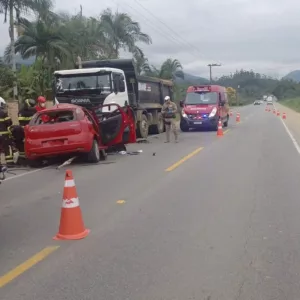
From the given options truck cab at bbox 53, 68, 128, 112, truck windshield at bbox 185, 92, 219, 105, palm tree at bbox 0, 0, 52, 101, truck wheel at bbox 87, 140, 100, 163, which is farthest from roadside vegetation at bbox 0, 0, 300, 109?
truck wheel at bbox 87, 140, 100, 163

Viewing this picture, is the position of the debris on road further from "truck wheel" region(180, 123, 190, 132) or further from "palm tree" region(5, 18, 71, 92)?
"palm tree" region(5, 18, 71, 92)

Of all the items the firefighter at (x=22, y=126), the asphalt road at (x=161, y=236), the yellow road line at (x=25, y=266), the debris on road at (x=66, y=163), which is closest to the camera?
the asphalt road at (x=161, y=236)

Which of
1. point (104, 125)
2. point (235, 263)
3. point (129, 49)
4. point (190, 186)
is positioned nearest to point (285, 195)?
point (190, 186)

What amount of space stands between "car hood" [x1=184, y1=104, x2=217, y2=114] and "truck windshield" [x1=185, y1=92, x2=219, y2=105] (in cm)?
46

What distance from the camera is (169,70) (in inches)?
2160

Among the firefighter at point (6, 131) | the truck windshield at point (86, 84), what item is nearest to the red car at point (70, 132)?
the firefighter at point (6, 131)

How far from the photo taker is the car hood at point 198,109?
25375mm

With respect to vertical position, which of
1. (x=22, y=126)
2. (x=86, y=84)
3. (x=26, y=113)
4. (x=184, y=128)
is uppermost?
(x=86, y=84)

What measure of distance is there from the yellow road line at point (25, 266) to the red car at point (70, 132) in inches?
278

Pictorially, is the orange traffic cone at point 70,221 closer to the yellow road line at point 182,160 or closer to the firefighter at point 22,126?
the yellow road line at point 182,160

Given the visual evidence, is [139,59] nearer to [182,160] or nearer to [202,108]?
[202,108]

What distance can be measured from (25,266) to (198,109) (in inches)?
834

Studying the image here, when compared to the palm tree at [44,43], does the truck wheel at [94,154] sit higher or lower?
lower

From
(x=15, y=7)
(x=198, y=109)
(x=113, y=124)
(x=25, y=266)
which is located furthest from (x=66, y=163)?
(x=15, y=7)
